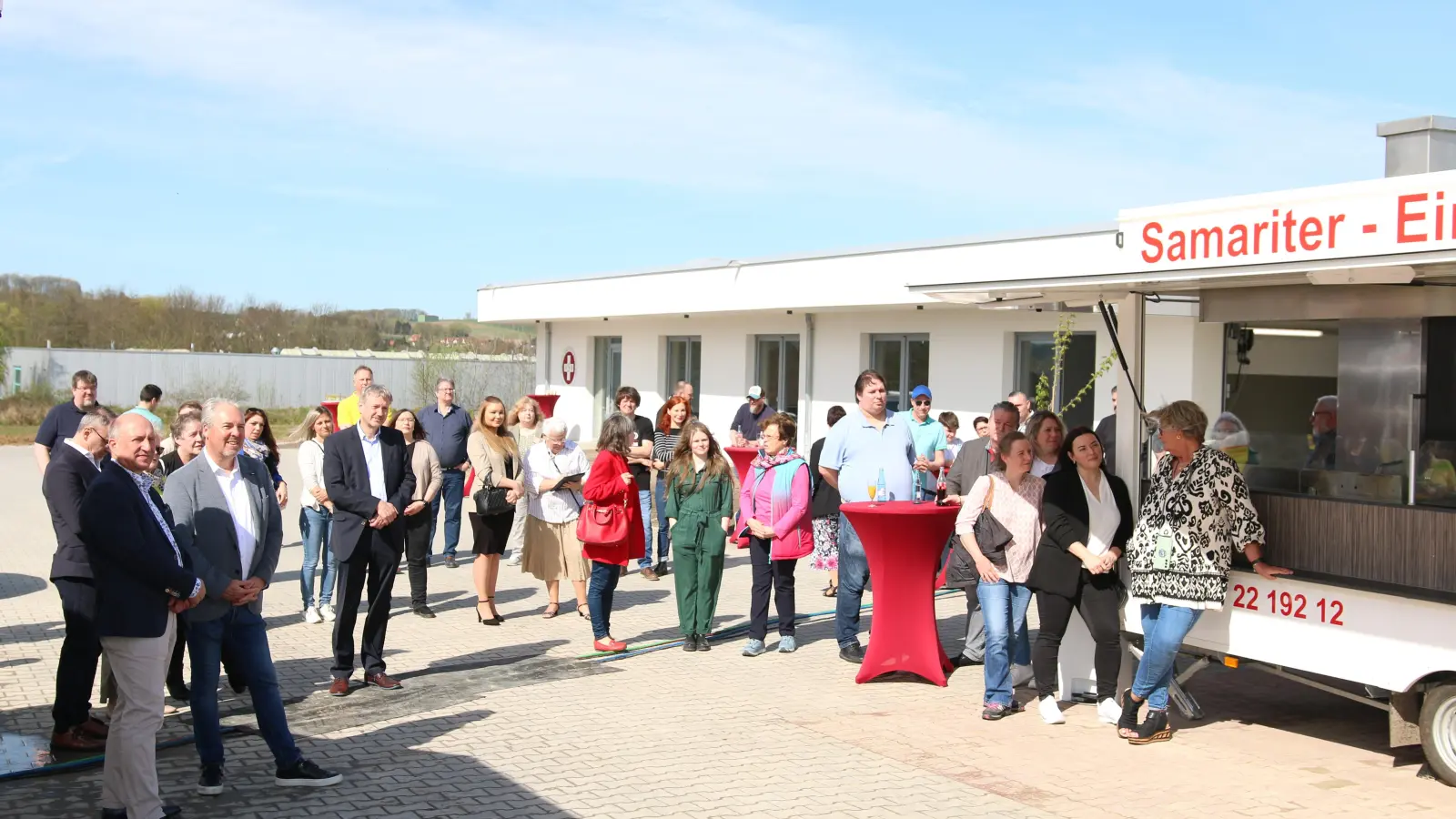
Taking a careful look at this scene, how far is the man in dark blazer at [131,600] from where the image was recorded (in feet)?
17.4

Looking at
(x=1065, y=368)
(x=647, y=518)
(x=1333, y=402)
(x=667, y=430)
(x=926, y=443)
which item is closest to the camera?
(x=1333, y=402)

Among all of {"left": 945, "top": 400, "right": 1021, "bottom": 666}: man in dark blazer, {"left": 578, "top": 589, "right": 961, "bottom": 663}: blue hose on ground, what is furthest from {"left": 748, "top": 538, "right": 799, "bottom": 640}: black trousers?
{"left": 945, "top": 400, "right": 1021, "bottom": 666}: man in dark blazer

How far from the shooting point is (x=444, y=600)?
11.7 meters

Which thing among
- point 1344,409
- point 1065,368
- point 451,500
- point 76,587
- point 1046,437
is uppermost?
point 1065,368

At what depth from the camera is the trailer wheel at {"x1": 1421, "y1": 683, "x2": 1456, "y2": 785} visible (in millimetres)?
6148

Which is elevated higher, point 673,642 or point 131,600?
point 131,600

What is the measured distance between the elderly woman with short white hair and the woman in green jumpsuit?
1.03 meters

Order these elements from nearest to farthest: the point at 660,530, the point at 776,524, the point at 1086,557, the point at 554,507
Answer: the point at 1086,557
the point at 776,524
the point at 554,507
the point at 660,530

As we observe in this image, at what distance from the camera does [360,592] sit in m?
7.93

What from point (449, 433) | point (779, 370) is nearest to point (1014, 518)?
point (449, 433)

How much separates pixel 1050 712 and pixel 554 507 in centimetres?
433

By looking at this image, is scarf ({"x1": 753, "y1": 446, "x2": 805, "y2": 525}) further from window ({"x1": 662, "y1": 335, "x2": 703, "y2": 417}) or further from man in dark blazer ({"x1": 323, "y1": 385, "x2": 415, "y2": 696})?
window ({"x1": 662, "y1": 335, "x2": 703, "y2": 417})

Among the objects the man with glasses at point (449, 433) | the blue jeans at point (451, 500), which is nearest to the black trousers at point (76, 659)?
the man with glasses at point (449, 433)

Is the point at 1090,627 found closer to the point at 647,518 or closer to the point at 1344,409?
the point at 1344,409
